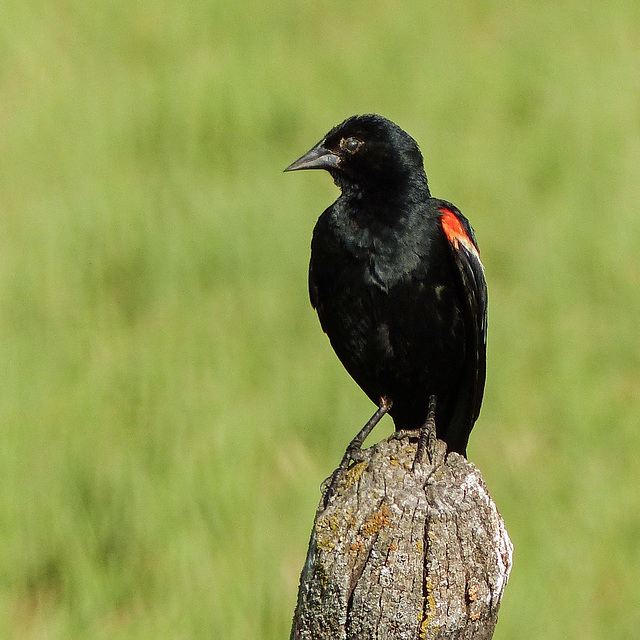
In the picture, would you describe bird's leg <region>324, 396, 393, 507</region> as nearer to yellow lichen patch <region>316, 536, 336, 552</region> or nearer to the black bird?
the black bird

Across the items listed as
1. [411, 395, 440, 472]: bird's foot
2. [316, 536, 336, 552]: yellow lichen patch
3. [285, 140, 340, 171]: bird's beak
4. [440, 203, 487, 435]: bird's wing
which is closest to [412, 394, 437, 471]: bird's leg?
[411, 395, 440, 472]: bird's foot

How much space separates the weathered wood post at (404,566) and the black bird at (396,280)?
1.11 m

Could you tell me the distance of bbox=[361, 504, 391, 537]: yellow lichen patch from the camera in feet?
6.64

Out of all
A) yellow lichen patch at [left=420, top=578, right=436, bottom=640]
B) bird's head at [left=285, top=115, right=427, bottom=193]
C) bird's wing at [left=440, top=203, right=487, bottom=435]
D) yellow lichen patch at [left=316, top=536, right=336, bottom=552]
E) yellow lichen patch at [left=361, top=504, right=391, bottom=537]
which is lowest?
yellow lichen patch at [left=420, top=578, right=436, bottom=640]

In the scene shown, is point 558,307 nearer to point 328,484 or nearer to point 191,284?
point 191,284

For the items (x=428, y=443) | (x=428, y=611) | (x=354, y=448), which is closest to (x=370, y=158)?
(x=354, y=448)

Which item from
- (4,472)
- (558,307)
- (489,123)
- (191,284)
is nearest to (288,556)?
(4,472)

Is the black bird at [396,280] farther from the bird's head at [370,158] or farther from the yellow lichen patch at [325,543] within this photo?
the yellow lichen patch at [325,543]

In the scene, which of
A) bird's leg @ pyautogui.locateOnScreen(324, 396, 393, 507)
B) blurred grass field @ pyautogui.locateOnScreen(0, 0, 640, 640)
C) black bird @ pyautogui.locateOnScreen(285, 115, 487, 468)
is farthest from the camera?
blurred grass field @ pyautogui.locateOnScreen(0, 0, 640, 640)

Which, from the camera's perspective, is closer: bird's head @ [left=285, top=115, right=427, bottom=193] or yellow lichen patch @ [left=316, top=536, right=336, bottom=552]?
yellow lichen patch @ [left=316, top=536, right=336, bottom=552]

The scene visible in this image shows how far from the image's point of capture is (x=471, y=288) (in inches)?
135

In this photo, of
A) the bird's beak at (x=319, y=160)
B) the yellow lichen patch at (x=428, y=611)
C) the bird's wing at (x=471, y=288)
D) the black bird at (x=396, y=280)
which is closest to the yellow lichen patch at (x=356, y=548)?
the yellow lichen patch at (x=428, y=611)

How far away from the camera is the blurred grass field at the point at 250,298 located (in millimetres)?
3918

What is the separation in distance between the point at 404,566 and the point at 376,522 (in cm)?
10
